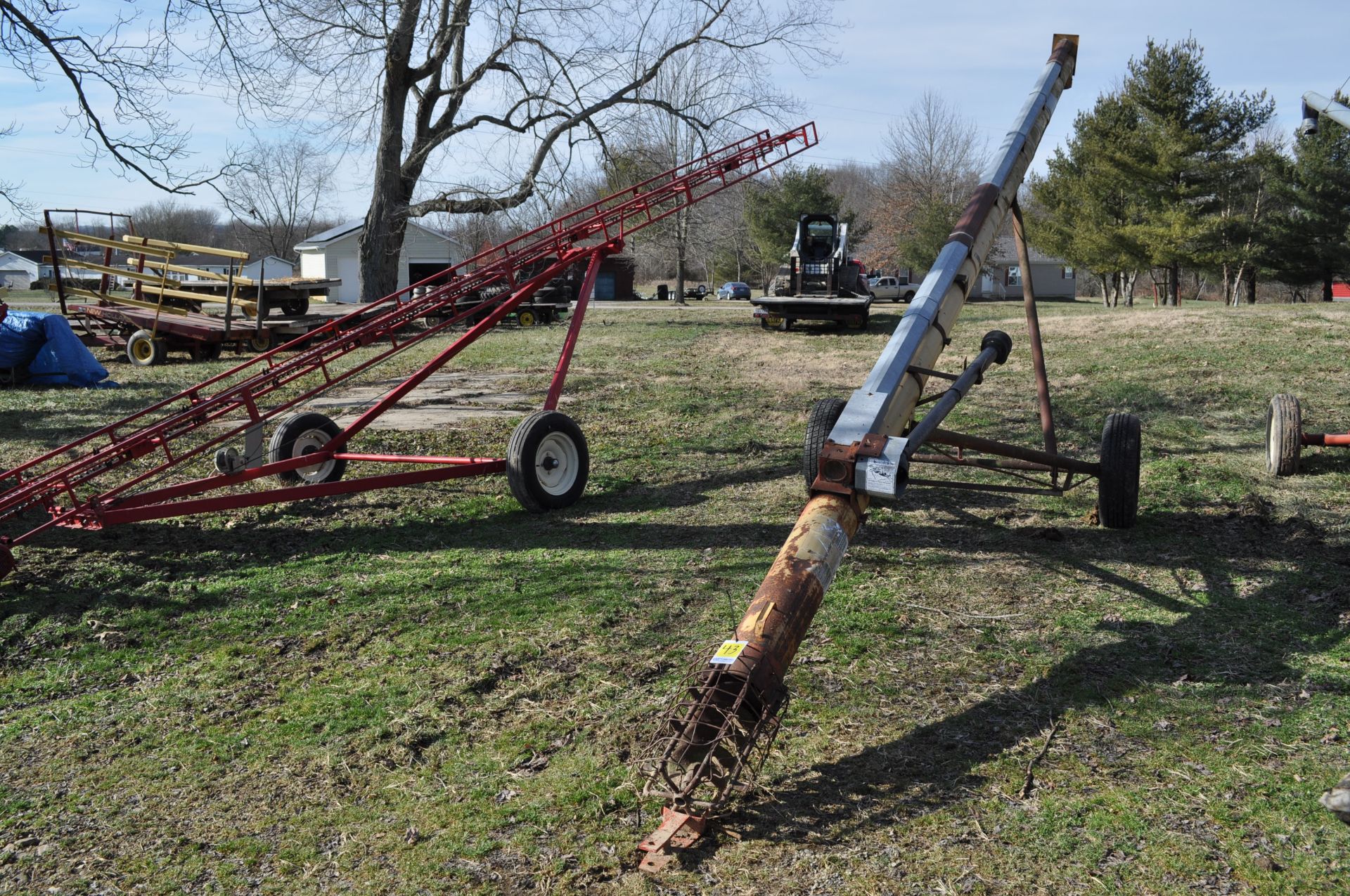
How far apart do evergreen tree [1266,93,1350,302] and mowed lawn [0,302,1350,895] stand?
35.9 meters

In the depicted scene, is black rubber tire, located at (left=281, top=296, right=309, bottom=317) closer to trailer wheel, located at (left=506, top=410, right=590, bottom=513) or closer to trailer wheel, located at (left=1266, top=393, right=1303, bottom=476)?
trailer wheel, located at (left=506, top=410, right=590, bottom=513)

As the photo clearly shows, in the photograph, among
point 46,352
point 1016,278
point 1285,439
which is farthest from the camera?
point 1016,278

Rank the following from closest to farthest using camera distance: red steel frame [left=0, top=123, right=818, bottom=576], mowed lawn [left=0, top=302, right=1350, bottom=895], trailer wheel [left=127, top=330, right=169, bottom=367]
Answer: mowed lawn [left=0, top=302, right=1350, bottom=895], red steel frame [left=0, top=123, right=818, bottom=576], trailer wheel [left=127, top=330, right=169, bottom=367]

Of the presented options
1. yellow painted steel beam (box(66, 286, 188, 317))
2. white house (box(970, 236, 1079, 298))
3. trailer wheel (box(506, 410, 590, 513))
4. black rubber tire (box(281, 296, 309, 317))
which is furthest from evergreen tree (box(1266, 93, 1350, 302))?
trailer wheel (box(506, 410, 590, 513))

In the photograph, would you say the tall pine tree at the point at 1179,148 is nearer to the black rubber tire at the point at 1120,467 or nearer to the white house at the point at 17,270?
the black rubber tire at the point at 1120,467

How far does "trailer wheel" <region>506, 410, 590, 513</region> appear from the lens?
7598 millimetres

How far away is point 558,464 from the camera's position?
8.04m

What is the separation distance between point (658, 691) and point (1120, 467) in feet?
12.5

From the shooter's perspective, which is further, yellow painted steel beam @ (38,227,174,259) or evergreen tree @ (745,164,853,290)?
evergreen tree @ (745,164,853,290)

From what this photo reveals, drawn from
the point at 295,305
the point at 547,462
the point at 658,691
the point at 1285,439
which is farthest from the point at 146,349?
the point at 1285,439

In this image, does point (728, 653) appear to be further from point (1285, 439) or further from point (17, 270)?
point (17, 270)

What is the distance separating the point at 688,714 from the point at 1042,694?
180cm

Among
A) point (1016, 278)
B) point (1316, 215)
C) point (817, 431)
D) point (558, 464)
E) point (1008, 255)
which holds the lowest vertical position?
point (558, 464)

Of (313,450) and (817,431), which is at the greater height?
(817,431)
